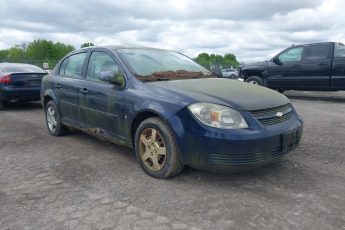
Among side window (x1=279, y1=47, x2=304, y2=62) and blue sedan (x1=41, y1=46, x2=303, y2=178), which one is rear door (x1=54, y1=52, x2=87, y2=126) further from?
side window (x1=279, y1=47, x2=304, y2=62)

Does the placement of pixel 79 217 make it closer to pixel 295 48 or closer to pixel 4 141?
pixel 4 141

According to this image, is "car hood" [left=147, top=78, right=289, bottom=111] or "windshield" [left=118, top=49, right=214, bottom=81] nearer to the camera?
"car hood" [left=147, top=78, right=289, bottom=111]

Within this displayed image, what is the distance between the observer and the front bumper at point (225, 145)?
11.3 feet

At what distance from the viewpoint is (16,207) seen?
3.33 m

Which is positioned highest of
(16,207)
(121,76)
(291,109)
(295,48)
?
(295,48)

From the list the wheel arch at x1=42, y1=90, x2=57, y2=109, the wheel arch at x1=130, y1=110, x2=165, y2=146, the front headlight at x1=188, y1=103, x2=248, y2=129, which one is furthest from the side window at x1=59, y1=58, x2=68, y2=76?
the front headlight at x1=188, y1=103, x2=248, y2=129

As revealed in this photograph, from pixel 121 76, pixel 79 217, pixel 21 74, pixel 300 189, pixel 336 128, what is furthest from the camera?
pixel 21 74

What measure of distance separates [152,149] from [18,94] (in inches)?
263

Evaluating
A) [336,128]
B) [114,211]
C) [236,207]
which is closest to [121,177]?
[114,211]

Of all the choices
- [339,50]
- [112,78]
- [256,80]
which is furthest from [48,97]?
[339,50]

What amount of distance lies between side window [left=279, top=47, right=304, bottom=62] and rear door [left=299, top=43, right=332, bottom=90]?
0.25 m

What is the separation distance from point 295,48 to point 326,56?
3.40ft

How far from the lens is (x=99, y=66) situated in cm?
499

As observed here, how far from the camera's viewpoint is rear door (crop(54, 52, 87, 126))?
5.32 m
